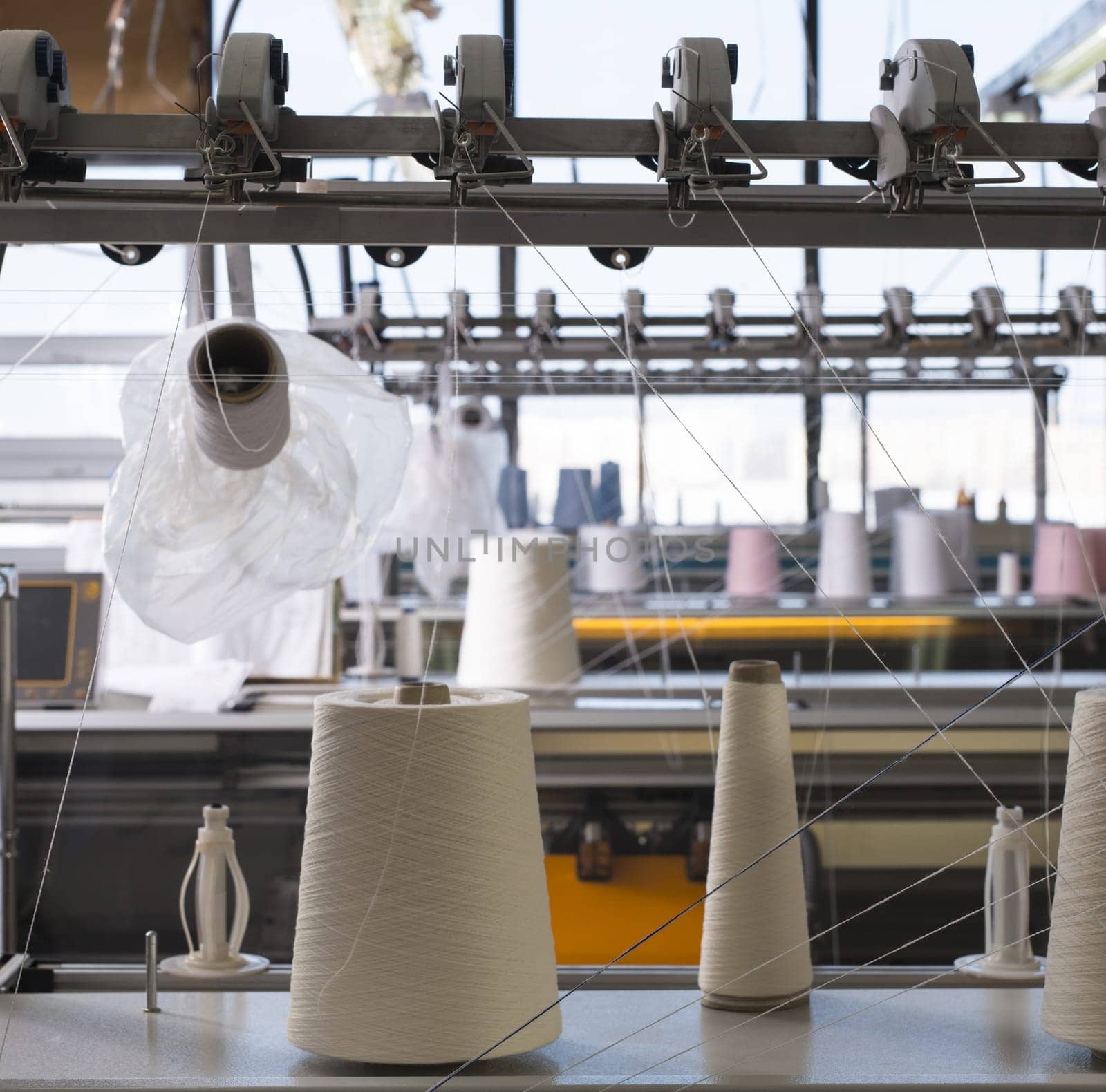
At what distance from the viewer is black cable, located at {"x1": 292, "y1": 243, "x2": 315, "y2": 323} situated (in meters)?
1.49

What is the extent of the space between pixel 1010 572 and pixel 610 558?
42.8 inches

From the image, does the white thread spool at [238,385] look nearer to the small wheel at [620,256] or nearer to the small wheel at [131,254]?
the small wheel at [131,254]

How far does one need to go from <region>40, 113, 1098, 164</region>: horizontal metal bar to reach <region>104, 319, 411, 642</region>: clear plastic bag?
468 mm

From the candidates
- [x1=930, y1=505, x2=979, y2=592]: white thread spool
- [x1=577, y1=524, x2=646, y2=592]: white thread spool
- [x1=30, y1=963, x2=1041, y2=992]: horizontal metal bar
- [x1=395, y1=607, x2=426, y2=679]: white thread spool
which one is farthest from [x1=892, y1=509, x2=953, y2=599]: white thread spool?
[x1=30, y1=963, x2=1041, y2=992]: horizontal metal bar

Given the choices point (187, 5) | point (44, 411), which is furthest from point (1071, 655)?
point (187, 5)

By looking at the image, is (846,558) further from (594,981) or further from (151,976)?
(151,976)

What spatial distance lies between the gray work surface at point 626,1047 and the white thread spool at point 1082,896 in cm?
3

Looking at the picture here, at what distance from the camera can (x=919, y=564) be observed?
329 cm

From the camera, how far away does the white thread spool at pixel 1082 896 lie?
0.84 m

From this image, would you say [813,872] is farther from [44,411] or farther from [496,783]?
[44,411]

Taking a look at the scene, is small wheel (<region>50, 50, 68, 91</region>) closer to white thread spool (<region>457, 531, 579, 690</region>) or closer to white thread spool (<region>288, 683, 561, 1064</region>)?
white thread spool (<region>288, 683, 561, 1064</region>)

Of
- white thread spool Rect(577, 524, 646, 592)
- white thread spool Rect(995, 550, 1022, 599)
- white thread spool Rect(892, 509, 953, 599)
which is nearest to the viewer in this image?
white thread spool Rect(577, 524, 646, 592)

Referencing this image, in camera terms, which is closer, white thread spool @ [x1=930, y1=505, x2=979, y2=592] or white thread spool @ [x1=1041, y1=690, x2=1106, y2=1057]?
white thread spool @ [x1=1041, y1=690, x2=1106, y2=1057]

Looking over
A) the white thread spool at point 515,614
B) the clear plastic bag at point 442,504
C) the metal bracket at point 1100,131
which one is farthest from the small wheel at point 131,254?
the clear plastic bag at point 442,504
